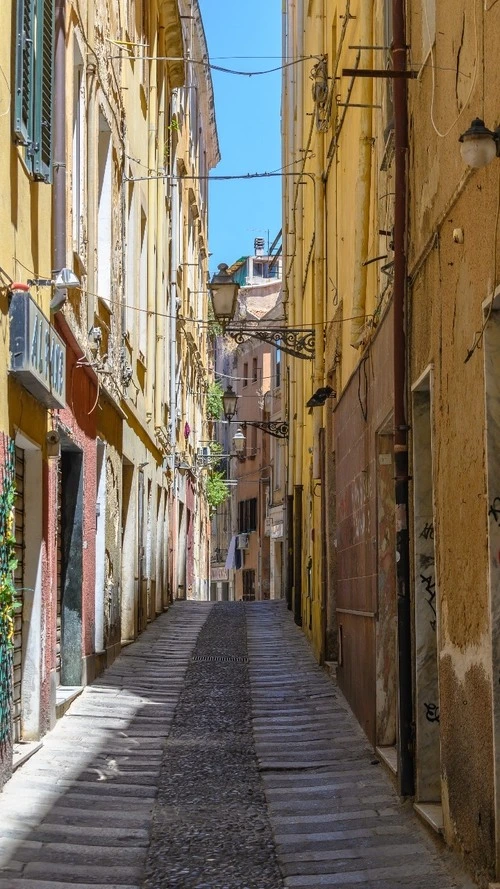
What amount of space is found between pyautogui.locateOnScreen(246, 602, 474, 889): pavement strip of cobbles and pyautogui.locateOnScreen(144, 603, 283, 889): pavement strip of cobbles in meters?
0.11

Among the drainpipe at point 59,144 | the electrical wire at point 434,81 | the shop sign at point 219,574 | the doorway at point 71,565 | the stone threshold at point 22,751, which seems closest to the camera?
the electrical wire at point 434,81

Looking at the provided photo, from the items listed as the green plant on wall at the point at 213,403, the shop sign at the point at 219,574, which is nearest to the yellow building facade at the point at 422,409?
the green plant on wall at the point at 213,403

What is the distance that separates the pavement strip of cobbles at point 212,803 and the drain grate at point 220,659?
2074 mm

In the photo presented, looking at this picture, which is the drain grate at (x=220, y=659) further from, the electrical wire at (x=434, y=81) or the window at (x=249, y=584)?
the window at (x=249, y=584)

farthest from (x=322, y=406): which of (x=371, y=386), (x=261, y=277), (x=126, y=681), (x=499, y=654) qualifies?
(x=261, y=277)

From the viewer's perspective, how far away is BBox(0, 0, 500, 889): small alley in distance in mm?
5969

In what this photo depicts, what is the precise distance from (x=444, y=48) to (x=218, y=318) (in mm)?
10057

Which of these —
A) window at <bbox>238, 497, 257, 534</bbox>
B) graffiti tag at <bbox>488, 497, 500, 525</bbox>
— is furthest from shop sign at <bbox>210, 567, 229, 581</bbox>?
graffiti tag at <bbox>488, 497, 500, 525</bbox>

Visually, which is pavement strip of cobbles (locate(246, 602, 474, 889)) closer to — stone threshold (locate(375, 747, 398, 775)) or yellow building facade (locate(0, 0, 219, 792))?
stone threshold (locate(375, 747, 398, 775))

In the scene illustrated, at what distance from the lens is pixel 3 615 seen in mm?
7773

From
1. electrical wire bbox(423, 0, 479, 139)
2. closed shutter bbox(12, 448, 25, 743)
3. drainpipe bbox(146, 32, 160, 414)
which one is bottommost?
closed shutter bbox(12, 448, 25, 743)

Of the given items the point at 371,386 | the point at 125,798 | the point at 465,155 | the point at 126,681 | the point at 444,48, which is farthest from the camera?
the point at 126,681

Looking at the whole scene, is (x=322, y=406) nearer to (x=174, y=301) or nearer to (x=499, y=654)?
(x=174, y=301)

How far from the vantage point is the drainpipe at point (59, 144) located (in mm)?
10117
